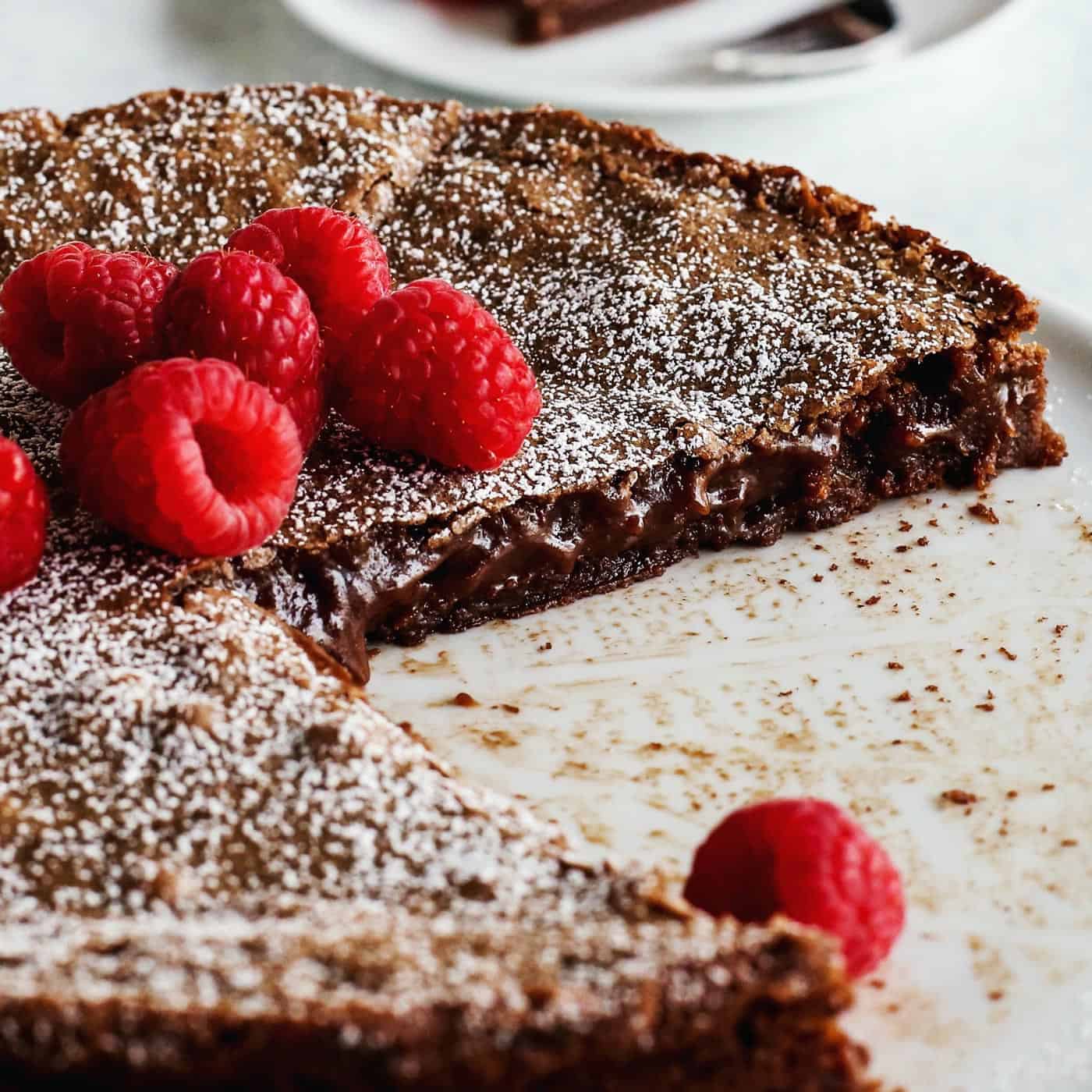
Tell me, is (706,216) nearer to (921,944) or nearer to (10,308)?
(10,308)

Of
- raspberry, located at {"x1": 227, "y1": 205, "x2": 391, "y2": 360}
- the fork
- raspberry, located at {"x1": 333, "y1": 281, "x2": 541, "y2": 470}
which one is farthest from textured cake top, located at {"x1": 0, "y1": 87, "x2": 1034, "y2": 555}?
the fork

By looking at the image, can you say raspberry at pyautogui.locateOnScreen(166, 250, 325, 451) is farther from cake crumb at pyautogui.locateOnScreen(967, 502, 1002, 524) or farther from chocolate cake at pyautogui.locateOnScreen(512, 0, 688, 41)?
chocolate cake at pyautogui.locateOnScreen(512, 0, 688, 41)

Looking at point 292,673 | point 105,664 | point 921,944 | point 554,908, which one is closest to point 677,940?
point 554,908

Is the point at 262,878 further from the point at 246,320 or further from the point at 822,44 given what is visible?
→ the point at 822,44

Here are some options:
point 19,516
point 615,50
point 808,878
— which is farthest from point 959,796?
point 615,50

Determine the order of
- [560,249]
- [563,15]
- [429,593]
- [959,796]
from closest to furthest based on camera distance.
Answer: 1. [959,796]
2. [429,593]
3. [560,249]
4. [563,15]


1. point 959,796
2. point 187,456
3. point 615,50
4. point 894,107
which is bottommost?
point 959,796
